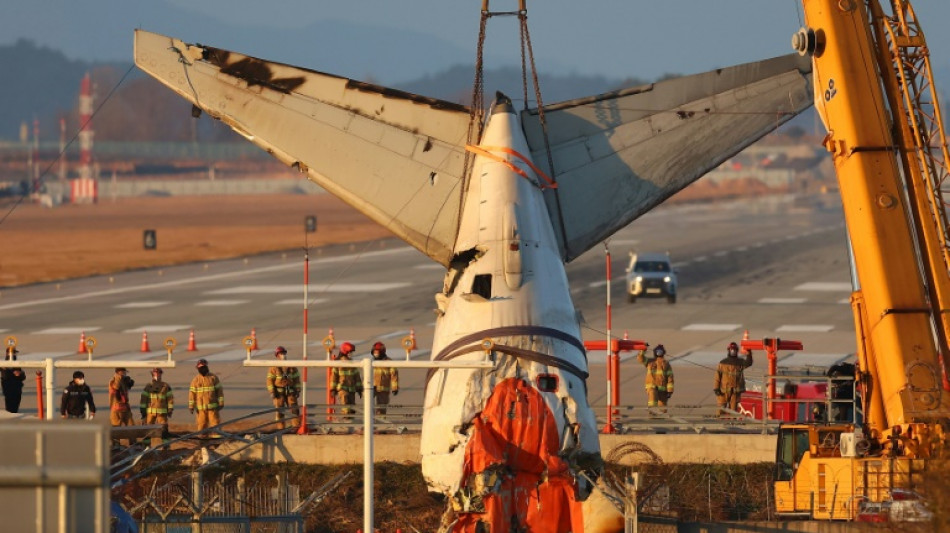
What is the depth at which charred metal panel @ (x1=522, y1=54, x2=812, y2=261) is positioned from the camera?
27.9m

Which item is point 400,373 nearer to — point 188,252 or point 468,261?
point 468,261

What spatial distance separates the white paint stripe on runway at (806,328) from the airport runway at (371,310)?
0.22 ft

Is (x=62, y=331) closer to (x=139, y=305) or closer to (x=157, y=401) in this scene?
(x=139, y=305)

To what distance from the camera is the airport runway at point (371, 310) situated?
48781mm

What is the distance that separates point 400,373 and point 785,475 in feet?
66.9

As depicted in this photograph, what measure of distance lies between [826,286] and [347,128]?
49862 mm

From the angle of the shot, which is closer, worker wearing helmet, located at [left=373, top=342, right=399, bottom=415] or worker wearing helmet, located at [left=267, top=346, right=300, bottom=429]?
worker wearing helmet, located at [left=267, top=346, right=300, bottom=429]

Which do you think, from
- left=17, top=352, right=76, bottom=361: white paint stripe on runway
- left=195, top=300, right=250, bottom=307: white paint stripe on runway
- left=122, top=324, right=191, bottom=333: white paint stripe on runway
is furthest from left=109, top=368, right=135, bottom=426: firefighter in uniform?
left=195, top=300, right=250, bottom=307: white paint stripe on runway

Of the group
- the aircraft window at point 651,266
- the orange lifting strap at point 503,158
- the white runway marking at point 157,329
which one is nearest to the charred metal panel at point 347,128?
the orange lifting strap at point 503,158

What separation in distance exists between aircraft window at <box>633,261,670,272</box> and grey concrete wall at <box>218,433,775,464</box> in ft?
114

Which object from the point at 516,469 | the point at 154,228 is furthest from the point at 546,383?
the point at 154,228

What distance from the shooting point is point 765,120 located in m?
27.9

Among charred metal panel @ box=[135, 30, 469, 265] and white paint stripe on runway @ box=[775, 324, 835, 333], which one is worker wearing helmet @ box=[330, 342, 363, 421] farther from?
white paint stripe on runway @ box=[775, 324, 835, 333]

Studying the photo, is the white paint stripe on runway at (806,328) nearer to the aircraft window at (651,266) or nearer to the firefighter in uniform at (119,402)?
the aircraft window at (651,266)
